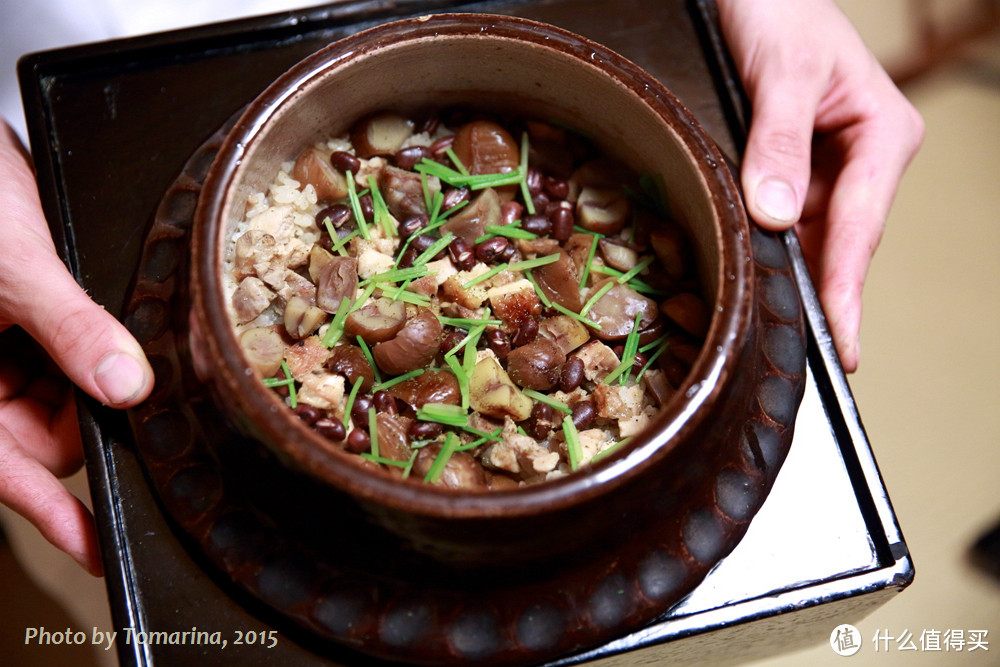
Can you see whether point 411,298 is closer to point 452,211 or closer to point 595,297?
point 452,211

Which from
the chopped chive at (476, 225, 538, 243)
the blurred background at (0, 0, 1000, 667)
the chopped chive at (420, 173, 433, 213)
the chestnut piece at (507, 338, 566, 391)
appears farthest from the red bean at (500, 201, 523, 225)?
the blurred background at (0, 0, 1000, 667)

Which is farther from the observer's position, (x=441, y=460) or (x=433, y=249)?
(x=433, y=249)

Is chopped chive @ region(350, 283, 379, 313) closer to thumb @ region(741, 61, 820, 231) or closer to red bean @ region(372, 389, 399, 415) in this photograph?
red bean @ region(372, 389, 399, 415)

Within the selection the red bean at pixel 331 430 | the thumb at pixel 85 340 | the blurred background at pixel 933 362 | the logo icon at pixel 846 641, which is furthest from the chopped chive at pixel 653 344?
the blurred background at pixel 933 362

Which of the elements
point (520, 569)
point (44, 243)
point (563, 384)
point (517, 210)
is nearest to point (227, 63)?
point (44, 243)

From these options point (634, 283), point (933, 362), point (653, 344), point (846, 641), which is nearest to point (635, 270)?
point (634, 283)

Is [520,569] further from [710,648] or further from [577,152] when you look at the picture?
[577,152]

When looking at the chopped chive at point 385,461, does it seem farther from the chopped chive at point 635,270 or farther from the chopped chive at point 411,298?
the chopped chive at point 635,270
